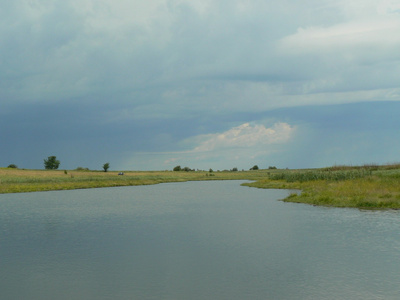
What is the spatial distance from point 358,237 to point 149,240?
39.0 ft

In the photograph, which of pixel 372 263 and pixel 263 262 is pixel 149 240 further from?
pixel 372 263

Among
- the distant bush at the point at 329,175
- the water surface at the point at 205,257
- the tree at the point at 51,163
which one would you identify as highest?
the tree at the point at 51,163

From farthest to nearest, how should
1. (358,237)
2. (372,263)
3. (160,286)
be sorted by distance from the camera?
(358,237)
(372,263)
(160,286)

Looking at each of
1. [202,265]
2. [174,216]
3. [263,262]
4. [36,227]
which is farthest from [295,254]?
[36,227]

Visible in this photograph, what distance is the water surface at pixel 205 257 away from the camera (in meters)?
12.6

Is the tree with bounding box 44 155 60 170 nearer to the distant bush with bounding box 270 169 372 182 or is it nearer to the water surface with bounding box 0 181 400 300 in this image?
the distant bush with bounding box 270 169 372 182

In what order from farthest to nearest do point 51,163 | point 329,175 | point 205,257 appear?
point 51,163 < point 329,175 < point 205,257

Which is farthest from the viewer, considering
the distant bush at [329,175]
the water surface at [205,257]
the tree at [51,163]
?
the tree at [51,163]

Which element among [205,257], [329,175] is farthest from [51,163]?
[205,257]

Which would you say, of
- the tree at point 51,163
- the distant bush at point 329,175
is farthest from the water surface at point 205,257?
the tree at point 51,163

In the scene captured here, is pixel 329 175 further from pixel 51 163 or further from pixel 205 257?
pixel 51 163

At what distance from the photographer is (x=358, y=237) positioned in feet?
68.2

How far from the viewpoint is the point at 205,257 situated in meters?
17.2

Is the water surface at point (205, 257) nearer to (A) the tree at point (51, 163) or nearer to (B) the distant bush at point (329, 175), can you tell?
(B) the distant bush at point (329, 175)
